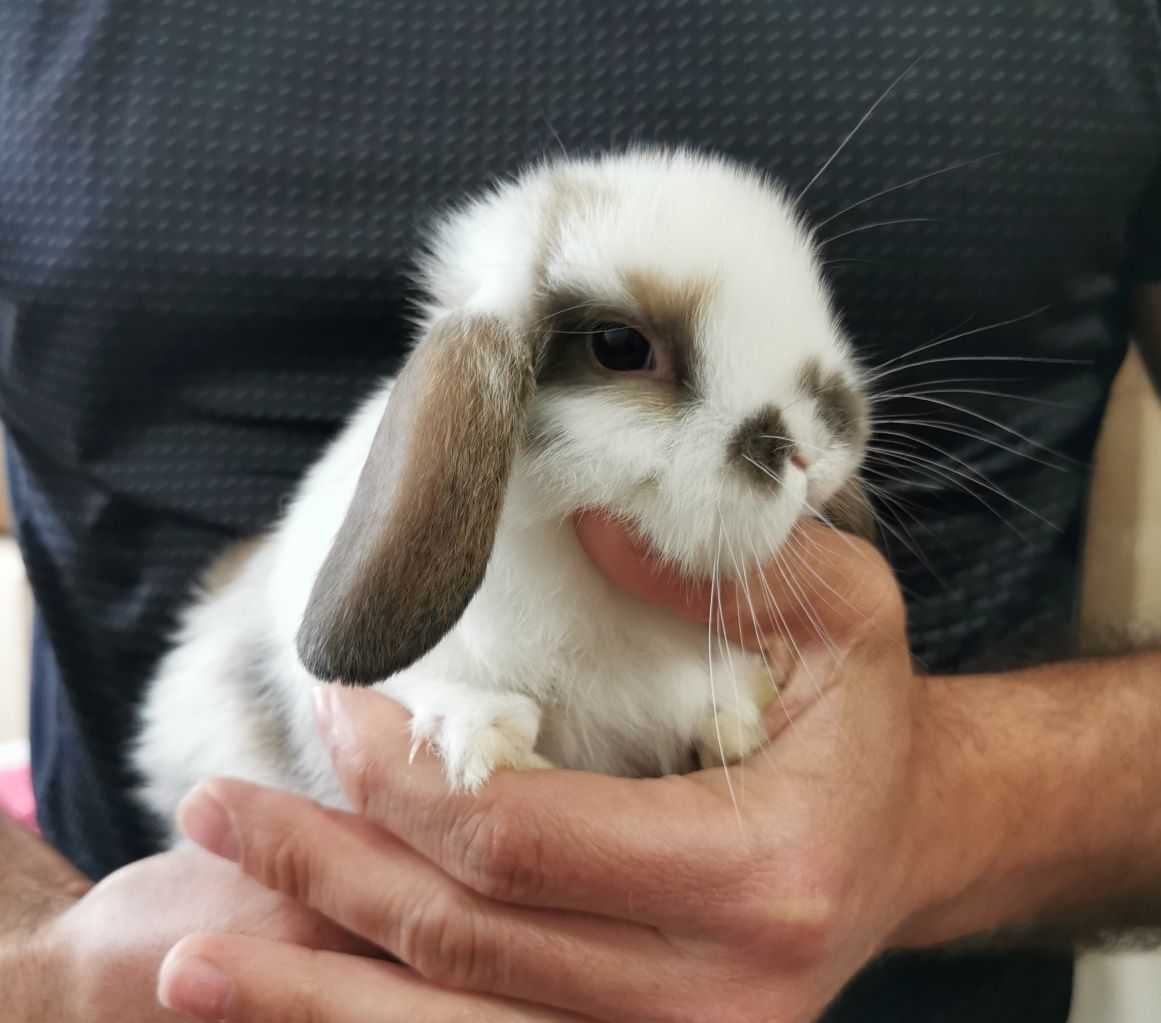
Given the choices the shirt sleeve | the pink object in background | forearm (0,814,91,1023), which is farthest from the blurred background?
the pink object in background

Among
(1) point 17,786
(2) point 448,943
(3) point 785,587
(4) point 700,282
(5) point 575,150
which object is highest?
(5) point 575,150

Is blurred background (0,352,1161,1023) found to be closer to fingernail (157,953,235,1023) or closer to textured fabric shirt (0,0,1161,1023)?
textured fabric shirt (0,0,1161,1023)

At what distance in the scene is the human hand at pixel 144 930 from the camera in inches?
28.7

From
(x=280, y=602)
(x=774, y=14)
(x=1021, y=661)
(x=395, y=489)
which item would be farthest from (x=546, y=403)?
(x=1021, y=661)

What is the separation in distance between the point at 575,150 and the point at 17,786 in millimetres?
1338

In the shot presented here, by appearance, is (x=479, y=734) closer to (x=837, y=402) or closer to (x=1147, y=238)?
(x=837, y=402)

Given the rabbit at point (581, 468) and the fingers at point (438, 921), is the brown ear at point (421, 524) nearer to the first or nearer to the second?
the rabbit at point (581, 468)

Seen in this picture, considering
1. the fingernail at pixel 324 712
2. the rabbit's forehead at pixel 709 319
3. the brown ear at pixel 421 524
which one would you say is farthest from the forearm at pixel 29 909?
the rabbit's forehead at pixel 709 319

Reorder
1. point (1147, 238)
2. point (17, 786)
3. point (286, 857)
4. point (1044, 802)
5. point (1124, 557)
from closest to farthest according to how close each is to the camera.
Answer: point (286, 857), point (1044, 802), point (1147, 238), point (1124, 557), point (17, 786)

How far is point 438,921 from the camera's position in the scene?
64 cm

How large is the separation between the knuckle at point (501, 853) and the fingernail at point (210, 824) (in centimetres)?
19

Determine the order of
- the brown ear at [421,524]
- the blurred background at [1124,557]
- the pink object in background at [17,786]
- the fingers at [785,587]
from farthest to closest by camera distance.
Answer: the pink object in background at [17,786] → the blurred background at [1124,557] → the fingers at [785,587] → the brown ear at [421,524]

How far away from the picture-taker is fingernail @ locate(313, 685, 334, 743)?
698 millimetres

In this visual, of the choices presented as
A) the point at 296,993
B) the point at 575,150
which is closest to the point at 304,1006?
the point at 296,993
